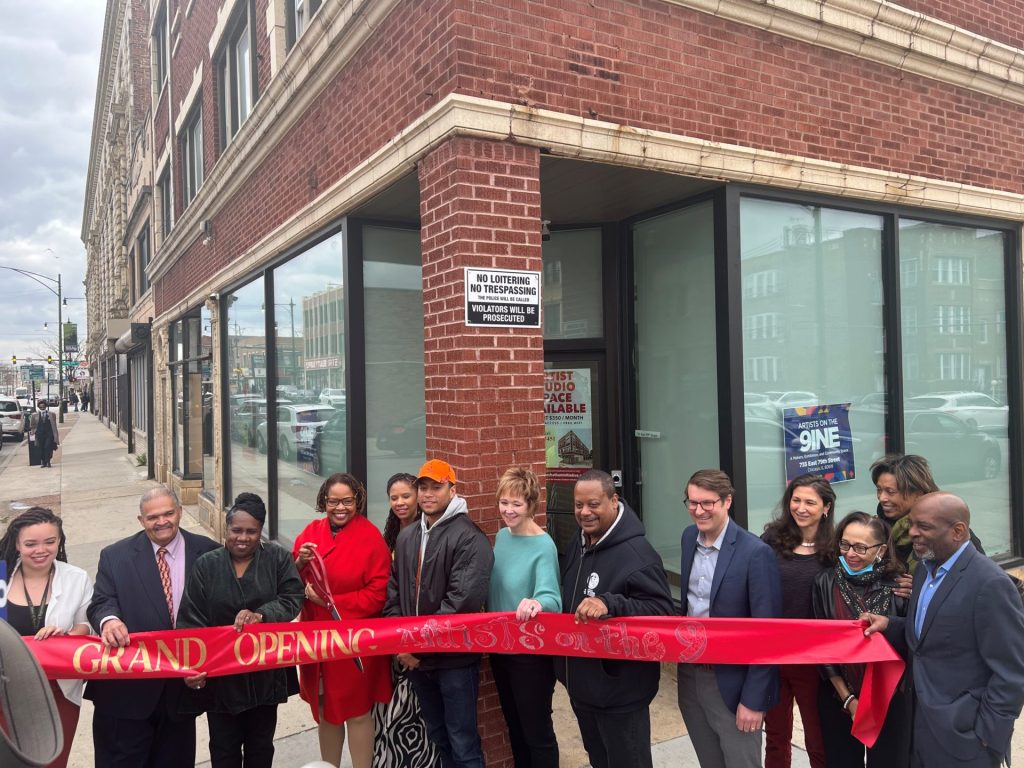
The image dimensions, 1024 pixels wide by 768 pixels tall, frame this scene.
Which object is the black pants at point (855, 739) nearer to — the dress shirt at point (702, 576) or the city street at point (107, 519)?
the dress shirt at point (702, 576)

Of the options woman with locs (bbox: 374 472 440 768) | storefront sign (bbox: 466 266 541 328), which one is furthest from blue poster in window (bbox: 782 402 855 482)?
woman with locs (bbox: 374 472 440 768)

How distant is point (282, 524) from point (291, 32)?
202 inches

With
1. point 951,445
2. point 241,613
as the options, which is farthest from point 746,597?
point 951,445

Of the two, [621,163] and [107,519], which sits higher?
[621,163]

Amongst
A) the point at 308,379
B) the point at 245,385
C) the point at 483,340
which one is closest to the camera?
the point at 483,340

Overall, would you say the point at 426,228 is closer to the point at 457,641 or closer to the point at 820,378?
the point at 457,641

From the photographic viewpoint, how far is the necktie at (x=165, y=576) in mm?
3496

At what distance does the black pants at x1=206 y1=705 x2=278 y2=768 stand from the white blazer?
0.63m

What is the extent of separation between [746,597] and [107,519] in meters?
12.2

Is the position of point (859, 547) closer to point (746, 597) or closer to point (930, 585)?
point (930, 585)

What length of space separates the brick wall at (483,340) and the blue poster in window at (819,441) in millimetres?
2418

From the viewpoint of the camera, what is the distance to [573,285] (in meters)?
7.07

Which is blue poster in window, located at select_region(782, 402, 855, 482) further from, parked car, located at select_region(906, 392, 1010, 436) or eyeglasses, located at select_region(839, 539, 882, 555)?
eyeglasses, located at select_region(839, 539, 882, 555)

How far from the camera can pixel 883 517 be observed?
388 cm
